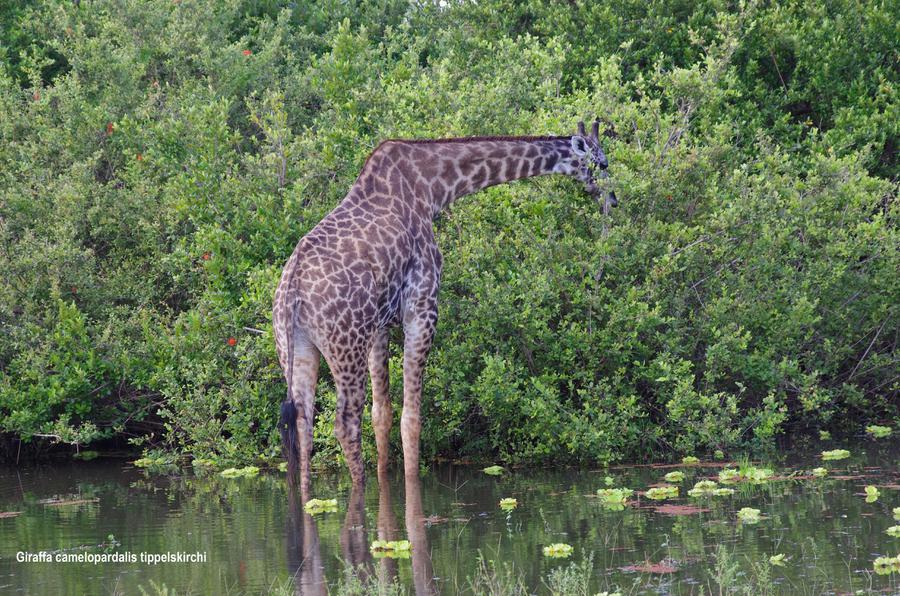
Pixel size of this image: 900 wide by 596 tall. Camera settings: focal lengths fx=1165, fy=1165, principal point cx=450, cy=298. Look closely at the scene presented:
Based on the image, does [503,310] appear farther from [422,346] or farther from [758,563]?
[758,563]

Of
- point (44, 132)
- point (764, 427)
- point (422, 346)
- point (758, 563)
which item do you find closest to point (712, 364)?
point (764, 427)

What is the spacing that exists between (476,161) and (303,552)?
4.72m

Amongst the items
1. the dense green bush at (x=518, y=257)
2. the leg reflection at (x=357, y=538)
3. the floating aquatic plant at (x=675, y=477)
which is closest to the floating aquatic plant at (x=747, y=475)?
the floating aquatic plant at (x=675, y=477)

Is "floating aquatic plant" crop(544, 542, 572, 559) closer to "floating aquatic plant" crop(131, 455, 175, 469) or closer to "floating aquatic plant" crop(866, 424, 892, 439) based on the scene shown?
"floating aquatic plant" crop(866, 424, 892, 439)

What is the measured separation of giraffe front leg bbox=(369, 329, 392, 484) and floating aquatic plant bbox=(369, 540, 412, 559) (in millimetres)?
3023

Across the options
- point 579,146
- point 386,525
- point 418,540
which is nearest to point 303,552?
point 418,540

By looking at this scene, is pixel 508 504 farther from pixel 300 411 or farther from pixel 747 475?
pixel 747 475

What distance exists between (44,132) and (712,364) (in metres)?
8.52

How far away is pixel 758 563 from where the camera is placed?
668cm

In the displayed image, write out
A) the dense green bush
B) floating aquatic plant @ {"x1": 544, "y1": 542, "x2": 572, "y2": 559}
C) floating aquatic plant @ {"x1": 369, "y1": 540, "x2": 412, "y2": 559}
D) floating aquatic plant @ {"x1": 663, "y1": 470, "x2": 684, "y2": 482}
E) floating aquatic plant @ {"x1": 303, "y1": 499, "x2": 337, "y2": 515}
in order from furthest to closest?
the dense green bush < floating aquatic plant @ {"x1": 663, "y1": 470, "x2": 684, "y2": 482} < floating aquatic plant @ {"x1": 303, "y1": 499, "x2": 337, "y2": 515} < floating aquatic plant @ {"x1": 369, "y1": 540, "x2": 412, "y2": 559} < floating aquatic plant @ {"x1": 544, "y1": 542, "x2": 572, "y2": 559}

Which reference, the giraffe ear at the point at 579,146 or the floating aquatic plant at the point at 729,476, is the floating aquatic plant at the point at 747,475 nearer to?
the floating aquatic plant at the point at 729,476

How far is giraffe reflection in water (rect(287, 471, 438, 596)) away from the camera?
23.2 ft

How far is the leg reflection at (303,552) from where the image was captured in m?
7.05

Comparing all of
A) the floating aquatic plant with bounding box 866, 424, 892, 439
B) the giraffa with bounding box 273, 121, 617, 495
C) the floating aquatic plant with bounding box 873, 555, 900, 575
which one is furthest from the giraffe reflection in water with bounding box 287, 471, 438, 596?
the floating aquatic plant with bounding box 866, 424, 892, 439
